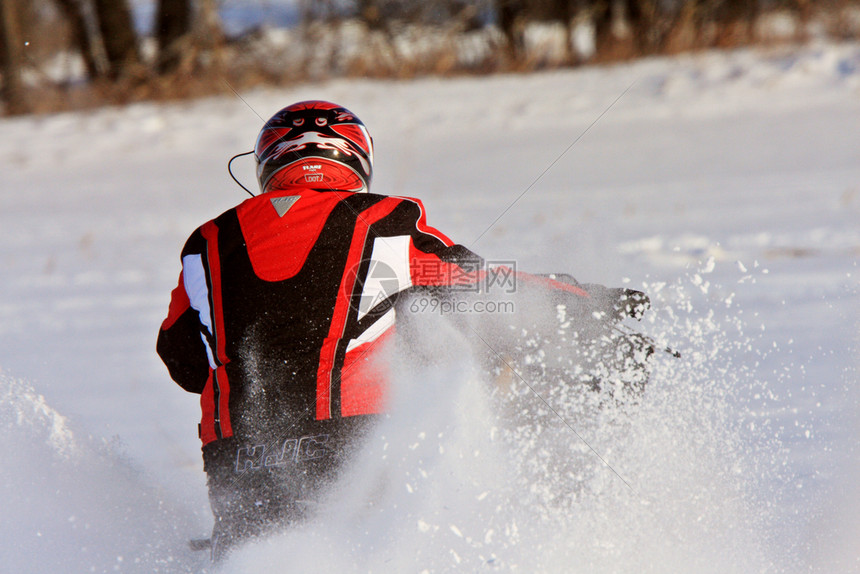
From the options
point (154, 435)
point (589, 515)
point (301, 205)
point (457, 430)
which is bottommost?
point (154, 435)

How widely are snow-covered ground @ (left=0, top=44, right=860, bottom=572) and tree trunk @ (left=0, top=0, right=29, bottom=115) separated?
0.84 meters

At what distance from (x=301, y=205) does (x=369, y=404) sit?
546mm

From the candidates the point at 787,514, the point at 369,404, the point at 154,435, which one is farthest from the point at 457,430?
the point at 154,435

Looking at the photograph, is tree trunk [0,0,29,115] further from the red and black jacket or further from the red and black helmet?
the red and black jacket

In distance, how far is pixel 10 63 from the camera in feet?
42.0

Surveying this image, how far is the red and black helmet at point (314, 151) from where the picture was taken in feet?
7.91

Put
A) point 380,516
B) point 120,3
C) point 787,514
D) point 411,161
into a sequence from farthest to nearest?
point 120,3, point 411,161, point 787,514, point 380,516

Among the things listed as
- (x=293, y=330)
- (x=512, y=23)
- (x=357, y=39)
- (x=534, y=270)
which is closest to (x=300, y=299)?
(x=293, y=330)

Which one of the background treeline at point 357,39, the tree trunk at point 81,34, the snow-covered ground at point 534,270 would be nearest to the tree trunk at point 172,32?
the background treeline at point 357,39

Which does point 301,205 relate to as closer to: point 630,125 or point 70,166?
point 630,125

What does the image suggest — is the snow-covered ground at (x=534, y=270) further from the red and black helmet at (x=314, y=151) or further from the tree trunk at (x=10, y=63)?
the tree trunk at (x=10, y=63)

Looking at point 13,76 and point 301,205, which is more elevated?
point 301,205

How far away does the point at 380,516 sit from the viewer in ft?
7.02

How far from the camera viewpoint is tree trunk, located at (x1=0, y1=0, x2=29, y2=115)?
12.5 m
